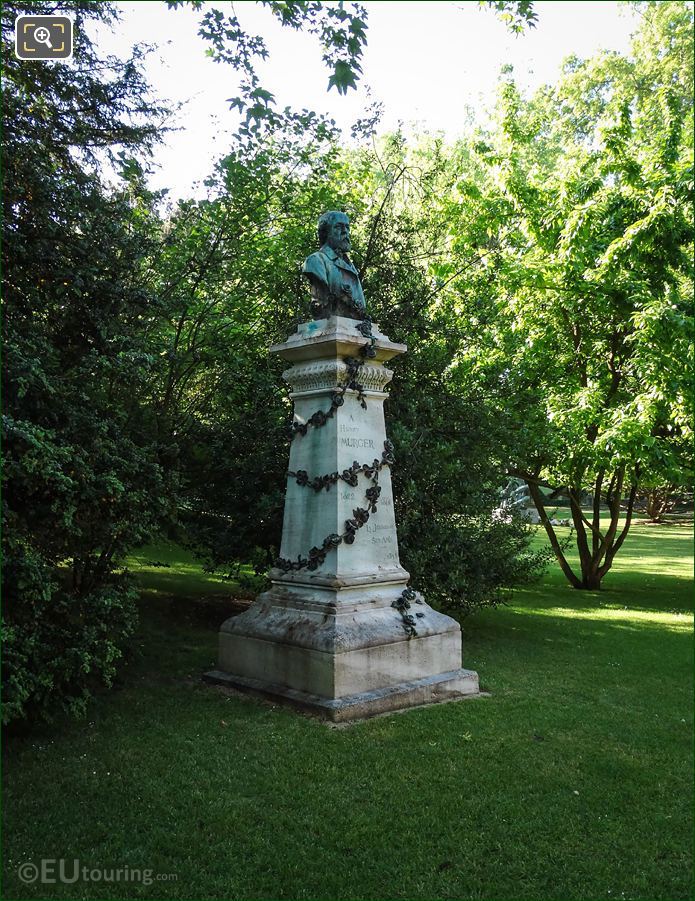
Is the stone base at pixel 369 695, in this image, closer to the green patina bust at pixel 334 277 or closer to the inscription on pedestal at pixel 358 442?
the inscription on pedestal at pixel 358 442

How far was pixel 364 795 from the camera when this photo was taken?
482cm

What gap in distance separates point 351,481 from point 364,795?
9.75ft

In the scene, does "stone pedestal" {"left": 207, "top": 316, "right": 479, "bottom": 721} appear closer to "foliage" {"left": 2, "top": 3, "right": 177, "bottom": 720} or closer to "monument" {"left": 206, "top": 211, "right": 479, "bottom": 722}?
"monument" {"left": 206, "top": 211, "right": 479, "bottom": 722}

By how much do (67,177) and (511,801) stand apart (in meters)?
6.29

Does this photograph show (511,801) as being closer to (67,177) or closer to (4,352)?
(4,352)

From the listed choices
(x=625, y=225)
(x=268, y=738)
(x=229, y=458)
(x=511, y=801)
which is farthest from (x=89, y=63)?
(x=625, y=225)

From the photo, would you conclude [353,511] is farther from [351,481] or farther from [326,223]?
[326,223]

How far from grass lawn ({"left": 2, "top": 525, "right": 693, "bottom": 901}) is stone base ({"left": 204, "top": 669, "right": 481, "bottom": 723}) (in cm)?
16

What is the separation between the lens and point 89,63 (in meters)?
7.57

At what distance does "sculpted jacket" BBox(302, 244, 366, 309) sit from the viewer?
7.57m

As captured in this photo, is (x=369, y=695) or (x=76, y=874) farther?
(x=369, y=695)

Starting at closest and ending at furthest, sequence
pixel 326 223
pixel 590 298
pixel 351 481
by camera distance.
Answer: pixel 351 481 → pixel 326 223 → pixel 590 298

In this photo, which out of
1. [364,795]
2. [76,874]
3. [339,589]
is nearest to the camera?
[76,874]

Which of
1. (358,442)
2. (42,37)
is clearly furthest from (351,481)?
(42,37)
